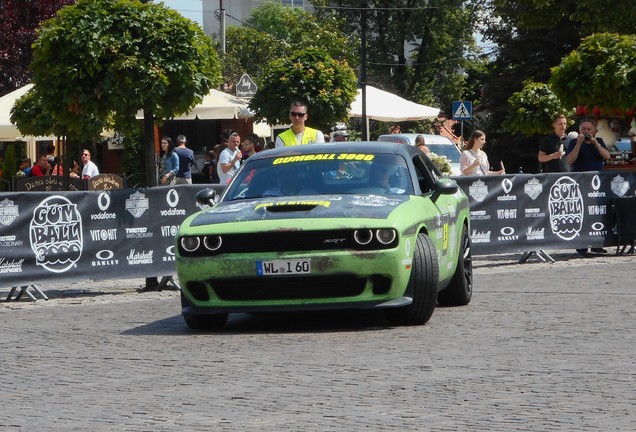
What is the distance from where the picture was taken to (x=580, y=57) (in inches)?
952

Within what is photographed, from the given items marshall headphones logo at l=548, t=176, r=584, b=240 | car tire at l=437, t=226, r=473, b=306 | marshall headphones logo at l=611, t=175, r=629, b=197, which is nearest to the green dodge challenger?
car tire at l=437, t=226, r=473, b=306

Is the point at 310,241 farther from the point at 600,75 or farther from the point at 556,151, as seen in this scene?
the point at 600,75

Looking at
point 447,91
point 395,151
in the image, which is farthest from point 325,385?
point 447,91

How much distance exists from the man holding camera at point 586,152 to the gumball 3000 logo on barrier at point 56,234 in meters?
8.12

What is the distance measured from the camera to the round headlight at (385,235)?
10406 mm

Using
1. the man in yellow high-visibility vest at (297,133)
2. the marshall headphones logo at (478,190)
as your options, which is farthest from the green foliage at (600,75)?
the man in yellow high-visibility vest at (297,133)

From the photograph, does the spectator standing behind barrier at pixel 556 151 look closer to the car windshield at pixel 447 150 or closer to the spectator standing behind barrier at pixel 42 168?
the spectator standing behind barrier at pixel 42 168

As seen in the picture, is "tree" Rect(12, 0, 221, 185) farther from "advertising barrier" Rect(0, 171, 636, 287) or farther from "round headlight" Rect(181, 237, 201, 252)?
"round headlight" Rect(181, 237, 201, 252)

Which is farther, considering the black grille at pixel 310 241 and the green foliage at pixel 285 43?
the green foliage at pixel 285 43

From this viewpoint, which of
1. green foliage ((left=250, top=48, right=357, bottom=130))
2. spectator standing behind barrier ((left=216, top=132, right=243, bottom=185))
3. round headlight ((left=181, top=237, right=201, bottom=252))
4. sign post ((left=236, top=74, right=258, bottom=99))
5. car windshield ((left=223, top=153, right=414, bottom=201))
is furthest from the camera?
sign post ((left=236, top=74, right=258, bottom=99))

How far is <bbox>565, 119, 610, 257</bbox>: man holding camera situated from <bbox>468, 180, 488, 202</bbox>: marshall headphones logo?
2372mm

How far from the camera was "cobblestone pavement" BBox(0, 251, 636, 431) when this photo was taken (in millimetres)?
6875

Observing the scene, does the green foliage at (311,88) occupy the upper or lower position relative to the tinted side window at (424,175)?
upper

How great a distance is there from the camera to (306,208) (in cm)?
1070
